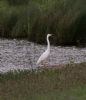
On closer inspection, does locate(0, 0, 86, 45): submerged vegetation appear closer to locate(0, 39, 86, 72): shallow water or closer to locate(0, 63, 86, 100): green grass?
locate(0, 39, 86, 72): shallow water

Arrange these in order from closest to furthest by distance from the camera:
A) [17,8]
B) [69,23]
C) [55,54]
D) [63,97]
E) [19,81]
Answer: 1. [63,97]
2. [19,81]
3. [55,54]
4. [69,23]
5. [17,8]

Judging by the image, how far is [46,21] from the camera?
95.6ft

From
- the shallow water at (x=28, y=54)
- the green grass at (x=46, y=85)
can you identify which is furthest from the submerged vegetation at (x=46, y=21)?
the green grass at (x=46, y=85)

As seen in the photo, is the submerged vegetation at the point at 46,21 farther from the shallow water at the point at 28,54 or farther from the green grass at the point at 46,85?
the green grass at the point at 46,85

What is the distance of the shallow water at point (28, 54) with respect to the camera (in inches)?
826

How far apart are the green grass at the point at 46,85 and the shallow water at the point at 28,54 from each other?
475 centimetres

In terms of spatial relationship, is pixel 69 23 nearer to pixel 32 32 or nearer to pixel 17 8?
pixel 32 32

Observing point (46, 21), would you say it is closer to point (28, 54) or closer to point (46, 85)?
point (28, 54)

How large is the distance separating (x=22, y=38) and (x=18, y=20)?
4.49 feet

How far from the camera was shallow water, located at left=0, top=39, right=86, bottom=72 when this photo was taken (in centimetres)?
2098

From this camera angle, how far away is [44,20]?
29281 mm

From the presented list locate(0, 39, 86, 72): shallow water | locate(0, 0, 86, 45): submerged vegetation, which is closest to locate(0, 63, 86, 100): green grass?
locate(0, 39, 86, 72): shallow water

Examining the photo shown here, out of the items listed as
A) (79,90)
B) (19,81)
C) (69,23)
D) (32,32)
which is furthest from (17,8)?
(79,90)

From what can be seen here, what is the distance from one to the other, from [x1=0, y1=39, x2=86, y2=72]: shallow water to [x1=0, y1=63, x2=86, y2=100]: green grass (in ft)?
15.6
